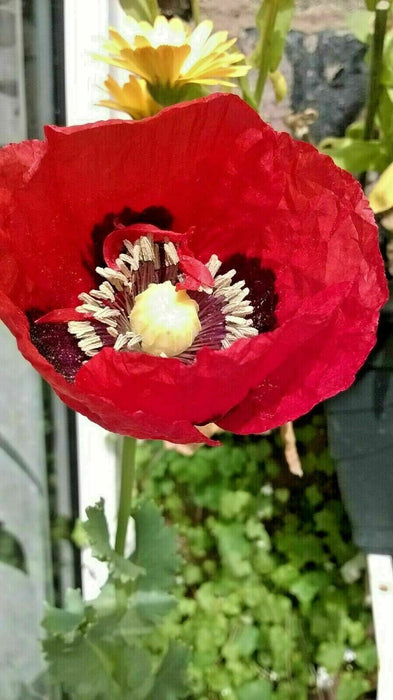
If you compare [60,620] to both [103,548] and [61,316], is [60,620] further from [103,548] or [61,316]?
[61,316]

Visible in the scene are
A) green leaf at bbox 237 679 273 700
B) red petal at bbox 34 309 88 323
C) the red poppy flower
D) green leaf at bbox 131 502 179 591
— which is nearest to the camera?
the red poppy flower

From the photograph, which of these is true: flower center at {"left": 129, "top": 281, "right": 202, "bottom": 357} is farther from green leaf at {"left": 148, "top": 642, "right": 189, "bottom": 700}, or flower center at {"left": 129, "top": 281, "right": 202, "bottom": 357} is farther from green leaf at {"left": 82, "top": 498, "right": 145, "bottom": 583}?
green leaf at {"left": 148, "top": 642, "right": 189, "bottom": 700}

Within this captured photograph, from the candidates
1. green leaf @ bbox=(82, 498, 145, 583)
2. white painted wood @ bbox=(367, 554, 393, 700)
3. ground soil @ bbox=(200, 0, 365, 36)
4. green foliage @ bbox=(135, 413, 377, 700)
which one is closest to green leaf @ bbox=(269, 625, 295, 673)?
green foliage @ bbox=(135, 413, 377, 700)

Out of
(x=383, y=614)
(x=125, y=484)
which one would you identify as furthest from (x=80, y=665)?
(x=383, y=614)

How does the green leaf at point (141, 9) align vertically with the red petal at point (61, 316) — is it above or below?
above

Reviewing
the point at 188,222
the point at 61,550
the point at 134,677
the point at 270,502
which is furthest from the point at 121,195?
the point at 270,502

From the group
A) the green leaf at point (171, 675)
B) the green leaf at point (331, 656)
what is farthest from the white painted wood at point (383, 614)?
the green leaf at point (171, 675)

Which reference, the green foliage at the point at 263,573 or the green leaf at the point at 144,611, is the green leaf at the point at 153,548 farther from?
the green foliage at the point at 263,573
